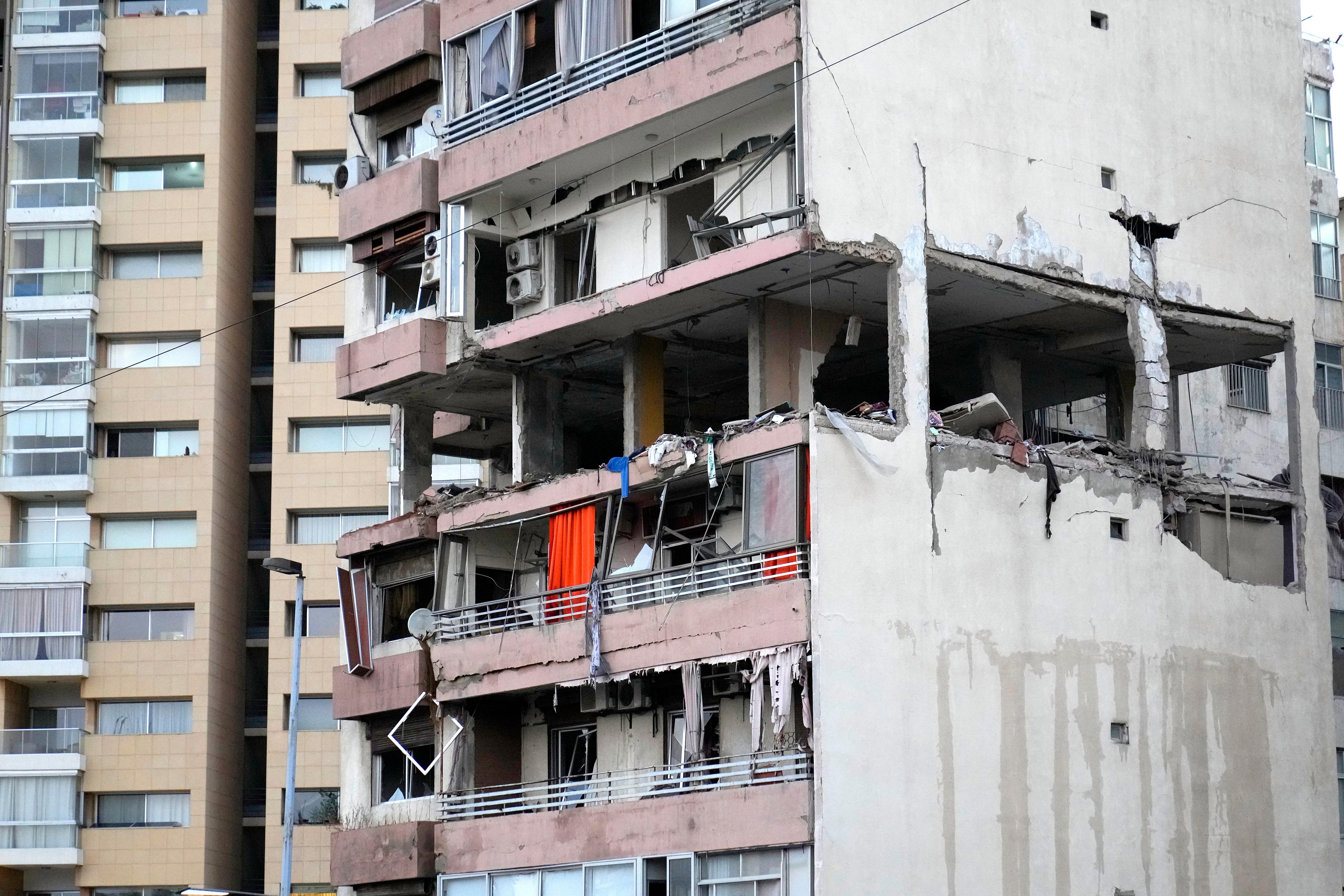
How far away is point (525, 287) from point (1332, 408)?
19.1 metres

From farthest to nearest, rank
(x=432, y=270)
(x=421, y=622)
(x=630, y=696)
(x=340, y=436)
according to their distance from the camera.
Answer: (x=340, y=436)
(x=432, y=270)
(x=421, y=622)
(x=630, y=696)

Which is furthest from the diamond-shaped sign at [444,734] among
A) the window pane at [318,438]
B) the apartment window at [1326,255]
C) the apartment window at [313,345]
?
the apartment window at [313,345]

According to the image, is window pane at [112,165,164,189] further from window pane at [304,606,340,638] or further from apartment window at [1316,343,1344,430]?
apartment window at [1316,343,1344,430]

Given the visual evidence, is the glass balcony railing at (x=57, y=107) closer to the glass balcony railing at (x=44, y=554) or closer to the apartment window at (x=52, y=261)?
the apartment window at (x=52, y=261)

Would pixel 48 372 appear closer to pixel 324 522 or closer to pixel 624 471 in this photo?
pixel 324 522

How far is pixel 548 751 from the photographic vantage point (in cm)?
3338

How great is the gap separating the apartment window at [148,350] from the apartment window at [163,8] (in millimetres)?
9826

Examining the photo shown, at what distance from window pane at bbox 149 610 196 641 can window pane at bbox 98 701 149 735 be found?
1976mm

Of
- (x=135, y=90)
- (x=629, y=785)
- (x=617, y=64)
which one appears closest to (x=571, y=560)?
(x=629, y=785)

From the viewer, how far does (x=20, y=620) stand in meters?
55.5

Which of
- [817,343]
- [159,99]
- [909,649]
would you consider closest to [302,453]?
[159,99]

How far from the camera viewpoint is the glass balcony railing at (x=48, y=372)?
57375mm

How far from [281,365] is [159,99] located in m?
9.02

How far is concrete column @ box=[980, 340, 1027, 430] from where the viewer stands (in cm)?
3319
